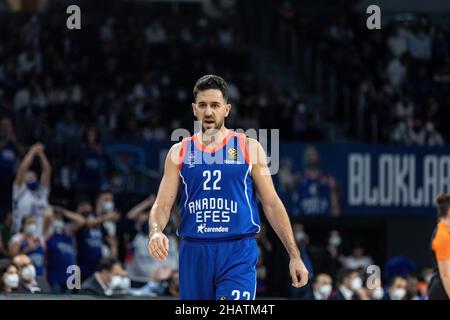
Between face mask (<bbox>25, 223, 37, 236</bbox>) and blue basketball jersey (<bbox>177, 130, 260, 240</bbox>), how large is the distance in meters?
7.56

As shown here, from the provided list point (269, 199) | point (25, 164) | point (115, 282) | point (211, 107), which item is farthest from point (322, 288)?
point (211, 107)

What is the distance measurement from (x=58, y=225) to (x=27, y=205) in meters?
0.55

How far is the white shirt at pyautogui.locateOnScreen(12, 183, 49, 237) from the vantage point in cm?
1588

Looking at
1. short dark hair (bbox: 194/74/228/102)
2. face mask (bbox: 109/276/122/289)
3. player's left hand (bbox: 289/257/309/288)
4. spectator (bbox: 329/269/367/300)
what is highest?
short dark hair (bbox: 194/74/228/102)

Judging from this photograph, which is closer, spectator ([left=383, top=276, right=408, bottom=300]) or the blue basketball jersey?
the blue basketball jersey

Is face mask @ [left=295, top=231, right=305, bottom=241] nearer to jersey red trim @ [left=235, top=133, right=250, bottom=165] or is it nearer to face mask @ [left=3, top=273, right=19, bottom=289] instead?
face mask @ [left=3, top=273, right=19, bottom=289]

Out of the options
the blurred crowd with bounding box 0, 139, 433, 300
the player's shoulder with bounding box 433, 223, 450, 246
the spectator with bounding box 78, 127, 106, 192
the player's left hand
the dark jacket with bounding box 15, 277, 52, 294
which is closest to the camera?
the player's left hand

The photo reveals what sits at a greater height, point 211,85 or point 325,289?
point 211,85

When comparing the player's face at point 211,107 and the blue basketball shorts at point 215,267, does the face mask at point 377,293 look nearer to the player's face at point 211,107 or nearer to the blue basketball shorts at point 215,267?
the blue basketball shorts at point 215,267

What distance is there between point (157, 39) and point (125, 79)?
2.03 meters

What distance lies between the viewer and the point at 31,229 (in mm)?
15172

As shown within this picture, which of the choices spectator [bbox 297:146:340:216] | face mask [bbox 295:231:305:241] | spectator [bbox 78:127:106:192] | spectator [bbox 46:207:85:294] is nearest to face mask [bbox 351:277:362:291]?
face mask [bbox 295:231:305:241]

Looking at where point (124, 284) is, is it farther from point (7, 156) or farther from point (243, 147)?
point (243, 147)

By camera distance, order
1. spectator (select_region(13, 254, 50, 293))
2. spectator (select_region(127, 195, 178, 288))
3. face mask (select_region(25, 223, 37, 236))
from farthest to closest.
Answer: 1. spectator (select_region(127, 195, 178, 288))
2. face mask (select_region(25, 223, 37, 236))
3. spectator (select_region(13, 254, 50, 293))
